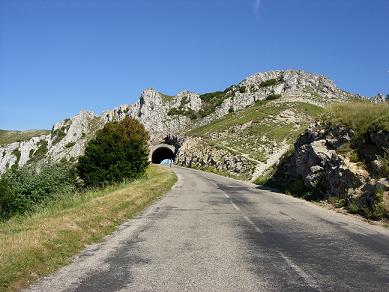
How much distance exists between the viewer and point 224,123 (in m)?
88.0

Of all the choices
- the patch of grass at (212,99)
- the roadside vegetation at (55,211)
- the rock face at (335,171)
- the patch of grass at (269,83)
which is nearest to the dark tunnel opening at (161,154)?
the patch of grass at (212,99)

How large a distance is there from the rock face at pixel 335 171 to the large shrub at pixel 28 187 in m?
14.6

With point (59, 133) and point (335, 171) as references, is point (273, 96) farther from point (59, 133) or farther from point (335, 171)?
point (335, 171)

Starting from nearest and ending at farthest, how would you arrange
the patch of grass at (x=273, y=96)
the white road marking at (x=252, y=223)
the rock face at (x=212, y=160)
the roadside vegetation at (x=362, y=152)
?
the white road marking at (x=252, y=223) → the roadside vegetation at (x=362, y=152) → the rock face at (x=212, y=160) → the patch of grass at (x=273, y=96)

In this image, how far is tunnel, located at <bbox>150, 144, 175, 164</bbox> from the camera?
95450 mm

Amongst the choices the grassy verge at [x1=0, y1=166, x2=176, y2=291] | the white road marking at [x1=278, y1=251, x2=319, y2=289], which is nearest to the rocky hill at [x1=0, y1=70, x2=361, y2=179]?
the grassy verge at [x1=0, y1=166, x2=176, y2=291]

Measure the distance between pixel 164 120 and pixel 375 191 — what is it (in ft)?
314

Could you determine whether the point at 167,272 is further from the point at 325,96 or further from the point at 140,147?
the point at 325,96

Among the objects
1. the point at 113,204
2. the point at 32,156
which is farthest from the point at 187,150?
the point at 32,156

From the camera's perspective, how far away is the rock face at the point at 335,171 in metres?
17.6

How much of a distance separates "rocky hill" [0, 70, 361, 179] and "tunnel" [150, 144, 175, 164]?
254 centimetres

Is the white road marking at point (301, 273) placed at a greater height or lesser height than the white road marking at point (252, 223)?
lesser

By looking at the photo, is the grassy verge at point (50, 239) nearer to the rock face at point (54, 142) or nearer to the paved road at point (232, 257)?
the paved road at point (232, 257)

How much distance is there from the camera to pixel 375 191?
16.9m
